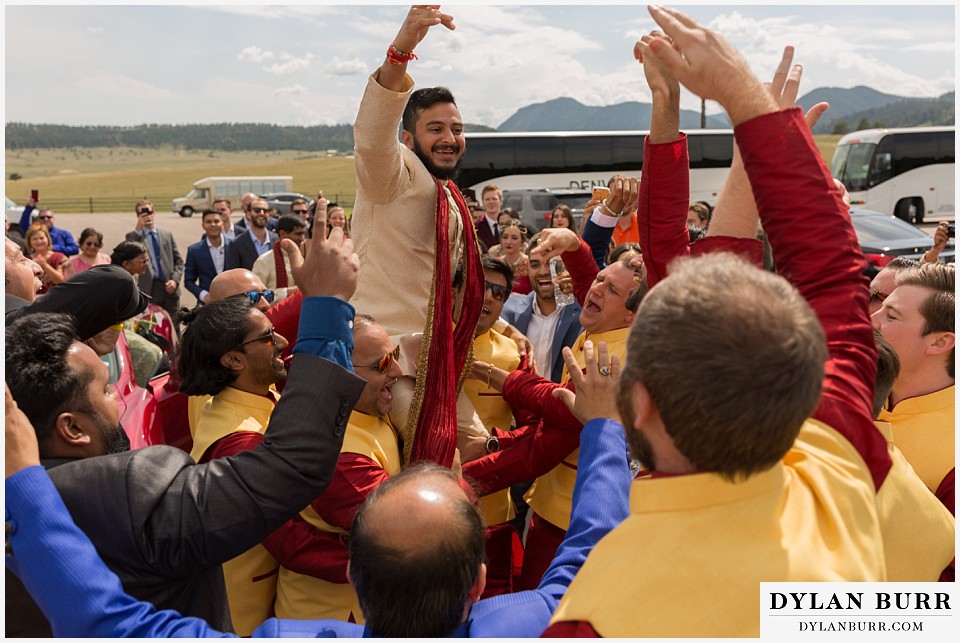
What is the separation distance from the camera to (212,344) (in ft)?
8.37

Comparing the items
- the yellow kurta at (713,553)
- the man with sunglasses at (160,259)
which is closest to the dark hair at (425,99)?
the yellow kurta at (713,553)

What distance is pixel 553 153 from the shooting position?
22.4 metres

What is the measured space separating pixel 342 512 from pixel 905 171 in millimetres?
24233

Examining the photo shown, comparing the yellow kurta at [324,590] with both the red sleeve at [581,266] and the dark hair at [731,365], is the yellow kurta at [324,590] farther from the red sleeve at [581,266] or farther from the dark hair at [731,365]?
the red sleeve at [581,266]

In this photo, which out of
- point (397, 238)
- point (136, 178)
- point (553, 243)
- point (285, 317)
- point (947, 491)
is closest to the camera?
point (947, 491)

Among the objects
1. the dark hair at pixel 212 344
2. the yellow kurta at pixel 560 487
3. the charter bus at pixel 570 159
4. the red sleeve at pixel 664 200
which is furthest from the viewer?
the charter bus at pixel 570 159

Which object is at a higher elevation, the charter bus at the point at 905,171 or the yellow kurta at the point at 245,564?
the charter bus at the point at 905,171

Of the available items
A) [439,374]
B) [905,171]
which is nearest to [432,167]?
[439,374]

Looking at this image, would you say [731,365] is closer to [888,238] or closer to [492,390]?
[492,390]

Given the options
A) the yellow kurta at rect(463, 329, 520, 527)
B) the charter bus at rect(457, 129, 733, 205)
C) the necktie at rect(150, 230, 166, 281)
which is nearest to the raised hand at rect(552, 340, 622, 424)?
the yellow kurta at rect(463, 329, 520, 527)

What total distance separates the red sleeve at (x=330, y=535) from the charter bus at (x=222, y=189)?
4719 cm

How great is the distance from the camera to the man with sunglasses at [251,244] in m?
8.29

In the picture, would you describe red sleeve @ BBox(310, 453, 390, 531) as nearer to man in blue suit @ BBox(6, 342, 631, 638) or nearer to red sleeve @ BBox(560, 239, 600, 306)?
man in blue suit @ BBox(6, 342, 631, 638)

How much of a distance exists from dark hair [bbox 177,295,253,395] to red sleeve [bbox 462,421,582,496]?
995mm
